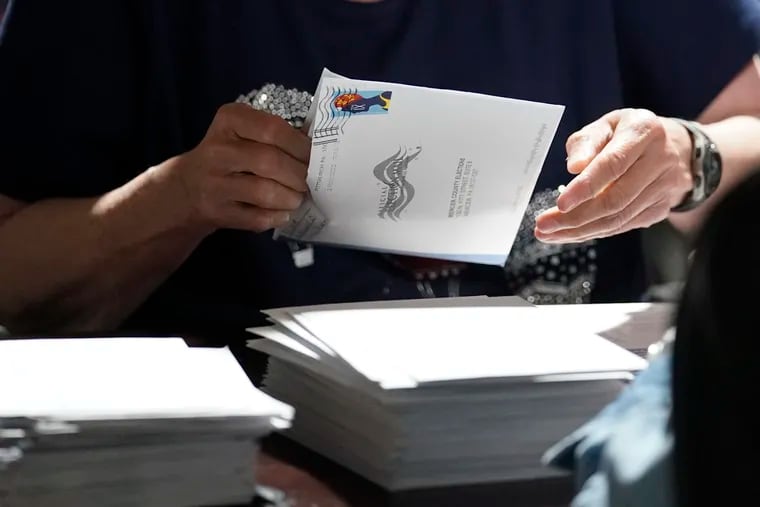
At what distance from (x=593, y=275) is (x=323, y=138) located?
0.43 metres

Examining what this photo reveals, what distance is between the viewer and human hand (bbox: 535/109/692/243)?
992mm

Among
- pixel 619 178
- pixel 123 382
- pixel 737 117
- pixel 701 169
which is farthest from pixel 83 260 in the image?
pixel 737 117

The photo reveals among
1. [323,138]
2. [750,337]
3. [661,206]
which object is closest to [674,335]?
[750,337]

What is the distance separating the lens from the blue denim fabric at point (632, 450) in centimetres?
43

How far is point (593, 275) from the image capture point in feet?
3.94

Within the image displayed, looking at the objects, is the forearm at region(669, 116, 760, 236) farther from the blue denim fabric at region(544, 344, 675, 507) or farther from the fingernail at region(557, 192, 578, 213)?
the blue denim fabric at region(544, 344, 675, 507)

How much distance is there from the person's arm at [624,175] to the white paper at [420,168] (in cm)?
6

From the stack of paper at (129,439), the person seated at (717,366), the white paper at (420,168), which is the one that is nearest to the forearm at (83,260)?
the white paper at (420,168)

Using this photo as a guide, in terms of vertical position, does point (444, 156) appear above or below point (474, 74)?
below

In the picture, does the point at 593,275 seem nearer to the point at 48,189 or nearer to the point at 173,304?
the point at 173,304

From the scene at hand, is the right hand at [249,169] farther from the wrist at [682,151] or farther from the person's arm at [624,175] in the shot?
the wrist at [682,151]

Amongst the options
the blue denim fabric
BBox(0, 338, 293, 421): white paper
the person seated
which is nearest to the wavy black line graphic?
BBox(0, 338, 293, 421): white paper

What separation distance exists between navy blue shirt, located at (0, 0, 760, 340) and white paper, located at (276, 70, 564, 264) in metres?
0.10

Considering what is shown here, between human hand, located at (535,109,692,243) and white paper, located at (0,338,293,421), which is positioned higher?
human hand, located at (535,109,692,243)
